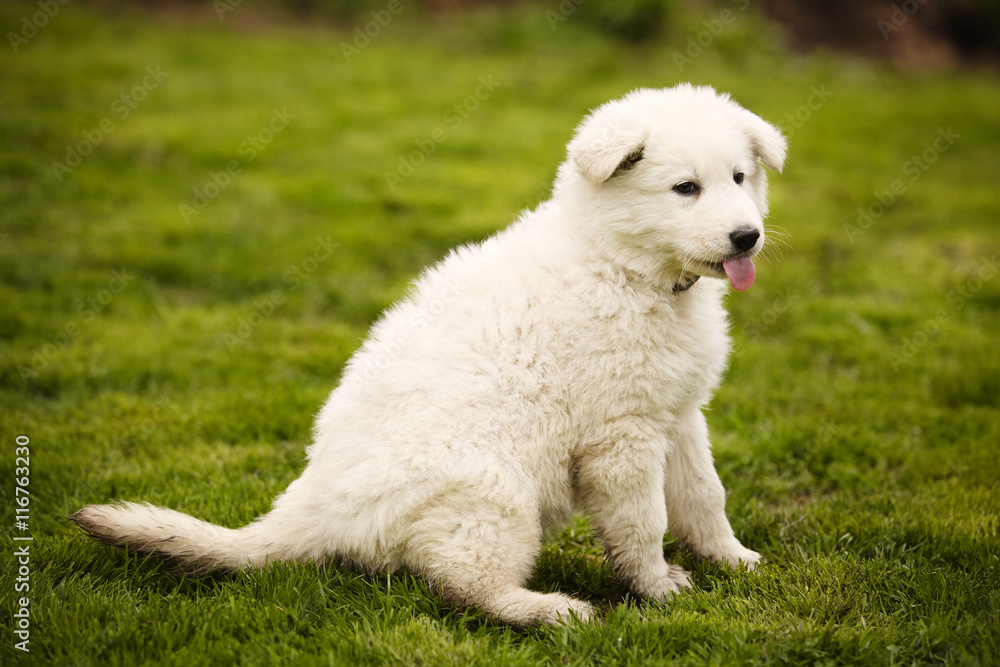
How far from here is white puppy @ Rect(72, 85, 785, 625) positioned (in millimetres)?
2951

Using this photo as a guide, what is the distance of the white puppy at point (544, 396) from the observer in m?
2.95

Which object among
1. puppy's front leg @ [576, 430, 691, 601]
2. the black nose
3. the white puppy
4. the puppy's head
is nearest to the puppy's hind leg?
the white puppy

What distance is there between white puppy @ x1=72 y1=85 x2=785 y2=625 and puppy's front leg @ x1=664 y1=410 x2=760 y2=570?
116 millimetres

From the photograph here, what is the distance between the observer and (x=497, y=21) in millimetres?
13477

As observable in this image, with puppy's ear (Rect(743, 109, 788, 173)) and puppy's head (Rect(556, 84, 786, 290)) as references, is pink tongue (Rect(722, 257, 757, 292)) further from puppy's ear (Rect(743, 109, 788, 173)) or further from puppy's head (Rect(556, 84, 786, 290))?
puppy's ear (Rect(743, 109, 788, 173))

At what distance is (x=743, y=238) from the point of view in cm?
302

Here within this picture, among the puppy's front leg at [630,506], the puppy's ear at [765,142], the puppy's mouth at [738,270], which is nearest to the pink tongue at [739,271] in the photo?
the puppy's mouth at [738,270]

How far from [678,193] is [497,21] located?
1137cm

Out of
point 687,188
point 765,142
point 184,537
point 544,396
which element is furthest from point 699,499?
point 184,537

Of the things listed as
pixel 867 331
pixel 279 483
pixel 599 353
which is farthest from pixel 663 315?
pixel 867 331

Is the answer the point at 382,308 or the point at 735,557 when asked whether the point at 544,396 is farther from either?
the point at 382,308

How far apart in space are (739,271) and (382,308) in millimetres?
3571

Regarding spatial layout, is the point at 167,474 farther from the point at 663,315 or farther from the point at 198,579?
the point at 663,315

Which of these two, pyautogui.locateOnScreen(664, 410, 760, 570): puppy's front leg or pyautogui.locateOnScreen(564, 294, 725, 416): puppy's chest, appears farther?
pyautogui.locateOnScreen(664, 410, 760, 570): puppy's front leg
